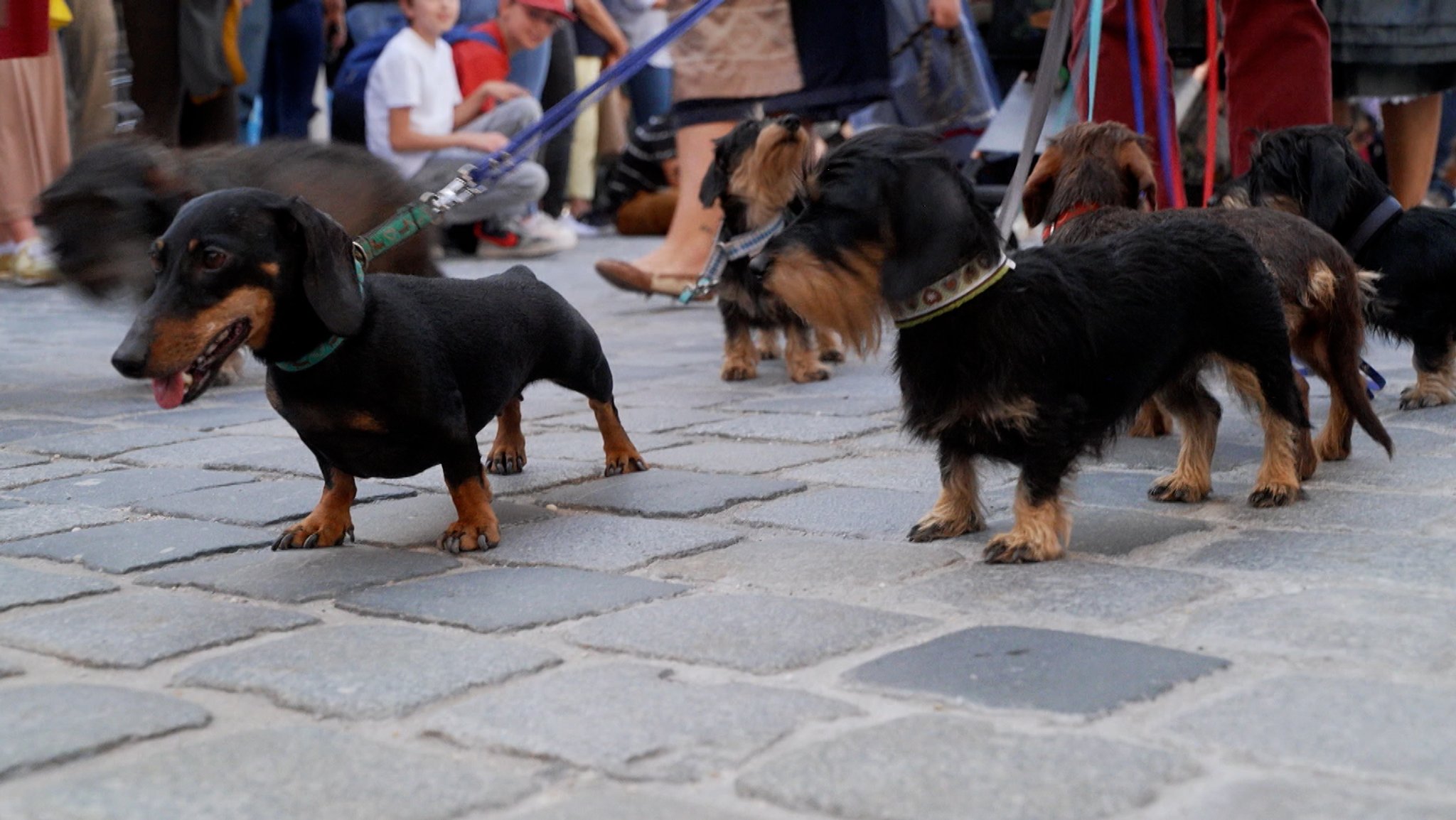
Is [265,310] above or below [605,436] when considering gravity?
above

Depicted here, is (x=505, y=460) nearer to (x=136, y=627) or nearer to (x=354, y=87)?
(x=136, y=627)

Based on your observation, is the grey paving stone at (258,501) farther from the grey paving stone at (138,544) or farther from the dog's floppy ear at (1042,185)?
the dog's floppy ear at (1042,185)

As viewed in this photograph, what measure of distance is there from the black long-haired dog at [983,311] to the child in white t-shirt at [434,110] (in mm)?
7535

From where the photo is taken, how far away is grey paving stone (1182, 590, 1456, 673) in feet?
8.75

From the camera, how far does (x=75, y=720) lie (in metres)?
2.51

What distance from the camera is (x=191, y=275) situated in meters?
3.43

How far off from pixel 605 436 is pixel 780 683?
210 cm

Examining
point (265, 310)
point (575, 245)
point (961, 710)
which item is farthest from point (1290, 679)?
point (575, 245)

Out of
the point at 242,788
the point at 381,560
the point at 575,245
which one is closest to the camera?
the point at 242,788

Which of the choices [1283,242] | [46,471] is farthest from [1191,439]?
[46,471]

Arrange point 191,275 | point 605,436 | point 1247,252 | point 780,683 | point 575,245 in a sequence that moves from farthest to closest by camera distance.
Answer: point 575,245, point 605,436, point 1247,252, point 191,275, point 780,683

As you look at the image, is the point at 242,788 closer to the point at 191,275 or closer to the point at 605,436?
the point at 191,275

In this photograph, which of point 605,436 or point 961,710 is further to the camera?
point 605,436

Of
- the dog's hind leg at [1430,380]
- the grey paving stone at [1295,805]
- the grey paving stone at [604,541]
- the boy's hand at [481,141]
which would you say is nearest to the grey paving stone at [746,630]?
the grey paving stone at [604,541]
